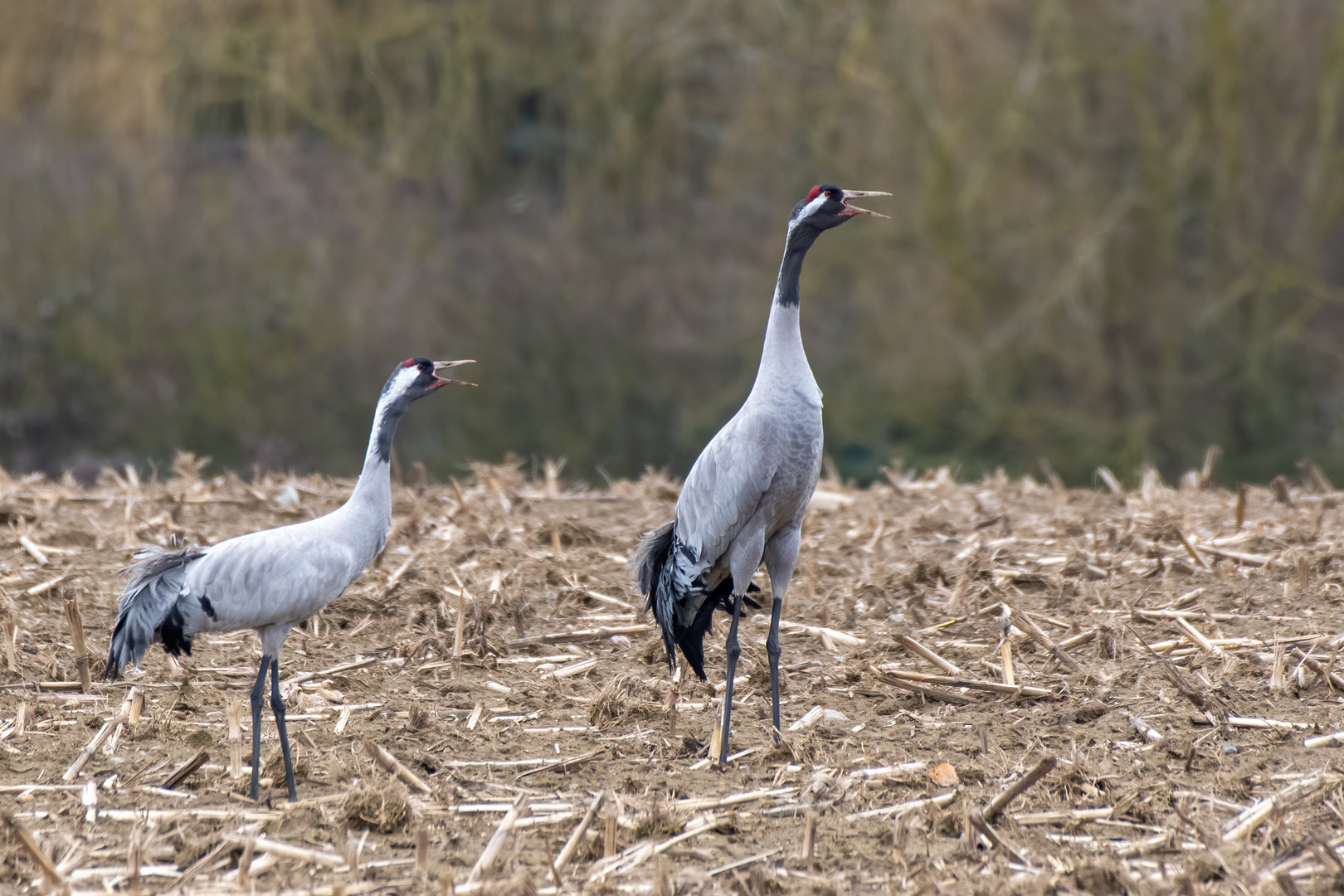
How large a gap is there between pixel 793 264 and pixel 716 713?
1545 mm

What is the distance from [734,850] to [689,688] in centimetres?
143

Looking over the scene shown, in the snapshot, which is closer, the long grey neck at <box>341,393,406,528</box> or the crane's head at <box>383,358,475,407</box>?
the long grey neck at <box>341,393,406,528</box>

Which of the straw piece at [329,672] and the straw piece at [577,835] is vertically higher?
the straw piece at [577,835]

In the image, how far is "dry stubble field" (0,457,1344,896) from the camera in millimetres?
3346

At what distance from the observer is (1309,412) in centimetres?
1118

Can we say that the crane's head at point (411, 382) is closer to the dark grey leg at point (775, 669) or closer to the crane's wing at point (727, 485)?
the crane's wing at point (727, 485)

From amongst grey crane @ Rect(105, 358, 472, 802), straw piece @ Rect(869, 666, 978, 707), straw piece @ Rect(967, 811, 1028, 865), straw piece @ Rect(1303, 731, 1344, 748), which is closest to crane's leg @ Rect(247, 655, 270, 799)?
grey crane @ Rect(105, 358, 472, 802)

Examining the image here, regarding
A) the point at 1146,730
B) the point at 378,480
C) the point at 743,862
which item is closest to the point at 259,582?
the point at 378,480

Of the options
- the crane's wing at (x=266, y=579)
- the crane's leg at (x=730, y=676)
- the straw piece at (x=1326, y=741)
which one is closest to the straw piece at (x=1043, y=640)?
the straw piece at (x=1326, y=741)

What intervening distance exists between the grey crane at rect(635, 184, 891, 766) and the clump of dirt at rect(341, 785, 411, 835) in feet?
3.34

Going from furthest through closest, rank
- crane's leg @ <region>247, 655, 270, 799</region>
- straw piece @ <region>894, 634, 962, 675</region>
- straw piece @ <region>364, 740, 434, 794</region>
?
1. straw piece @ <region>894, 634, 962, 675</region>
2. straw piece @ <region>364, 740, 434, 794</region>
3. crane's leg @ <region>247, 655, 270, 799</region>

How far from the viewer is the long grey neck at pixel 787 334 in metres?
4.30

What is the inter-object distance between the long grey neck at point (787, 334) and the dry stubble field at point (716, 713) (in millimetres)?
1124

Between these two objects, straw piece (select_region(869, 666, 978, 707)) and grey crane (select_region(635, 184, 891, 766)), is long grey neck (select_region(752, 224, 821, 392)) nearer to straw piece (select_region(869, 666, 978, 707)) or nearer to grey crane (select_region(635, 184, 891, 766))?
grey crane (select_region(635, 184, 891, 766))
